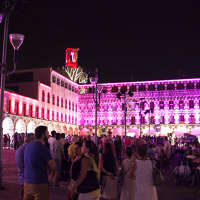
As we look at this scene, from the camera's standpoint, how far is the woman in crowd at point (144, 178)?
4.60 metres

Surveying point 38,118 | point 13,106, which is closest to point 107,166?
point 13,106

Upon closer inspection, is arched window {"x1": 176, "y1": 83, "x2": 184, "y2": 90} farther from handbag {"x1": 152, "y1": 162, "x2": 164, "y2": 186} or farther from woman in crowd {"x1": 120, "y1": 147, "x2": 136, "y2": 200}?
handbag {"x1": 152, "y1": 162, "x2": 164, "y2": 186}

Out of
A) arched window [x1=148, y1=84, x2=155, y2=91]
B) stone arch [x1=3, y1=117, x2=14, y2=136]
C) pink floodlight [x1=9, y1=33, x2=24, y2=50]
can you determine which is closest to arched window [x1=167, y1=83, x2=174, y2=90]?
arched window [x1=148, y1=84, x2=155, y2=91]

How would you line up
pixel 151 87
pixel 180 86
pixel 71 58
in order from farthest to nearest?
pixel 71 58
pixel 151 87
pixel 180 86

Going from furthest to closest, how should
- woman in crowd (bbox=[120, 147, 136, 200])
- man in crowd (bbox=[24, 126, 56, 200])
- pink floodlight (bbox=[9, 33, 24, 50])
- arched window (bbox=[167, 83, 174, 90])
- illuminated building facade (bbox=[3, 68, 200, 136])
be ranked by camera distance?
1. arched window (bbox=[167, 83, 174, 90])
2. illuminated building facade (bbox=[3, 68, 200, 136])
3. pink floodlight (bbox=[9, 33, 24, 50])
4. woman in crowd (bbox=[120, 147, 136, 200])
5. man in crowd (bbox=[24, 126, 56, 200])

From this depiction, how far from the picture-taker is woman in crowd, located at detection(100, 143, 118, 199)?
5.75 m

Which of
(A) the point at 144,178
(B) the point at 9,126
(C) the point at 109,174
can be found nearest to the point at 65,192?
(C) the point at 109,174

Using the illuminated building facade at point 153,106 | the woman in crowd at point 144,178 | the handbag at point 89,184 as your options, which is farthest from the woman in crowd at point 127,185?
the illuminated building facade at point 153,106

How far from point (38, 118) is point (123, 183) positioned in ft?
132

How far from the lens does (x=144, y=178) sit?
183 inches

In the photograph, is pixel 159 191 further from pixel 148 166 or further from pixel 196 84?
pixel 196 84

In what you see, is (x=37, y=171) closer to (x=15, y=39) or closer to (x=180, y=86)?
(x=15, y=39)

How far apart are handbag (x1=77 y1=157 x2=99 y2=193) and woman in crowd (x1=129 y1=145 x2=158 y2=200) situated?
742mm

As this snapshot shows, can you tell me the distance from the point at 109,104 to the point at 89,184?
5694 cm
